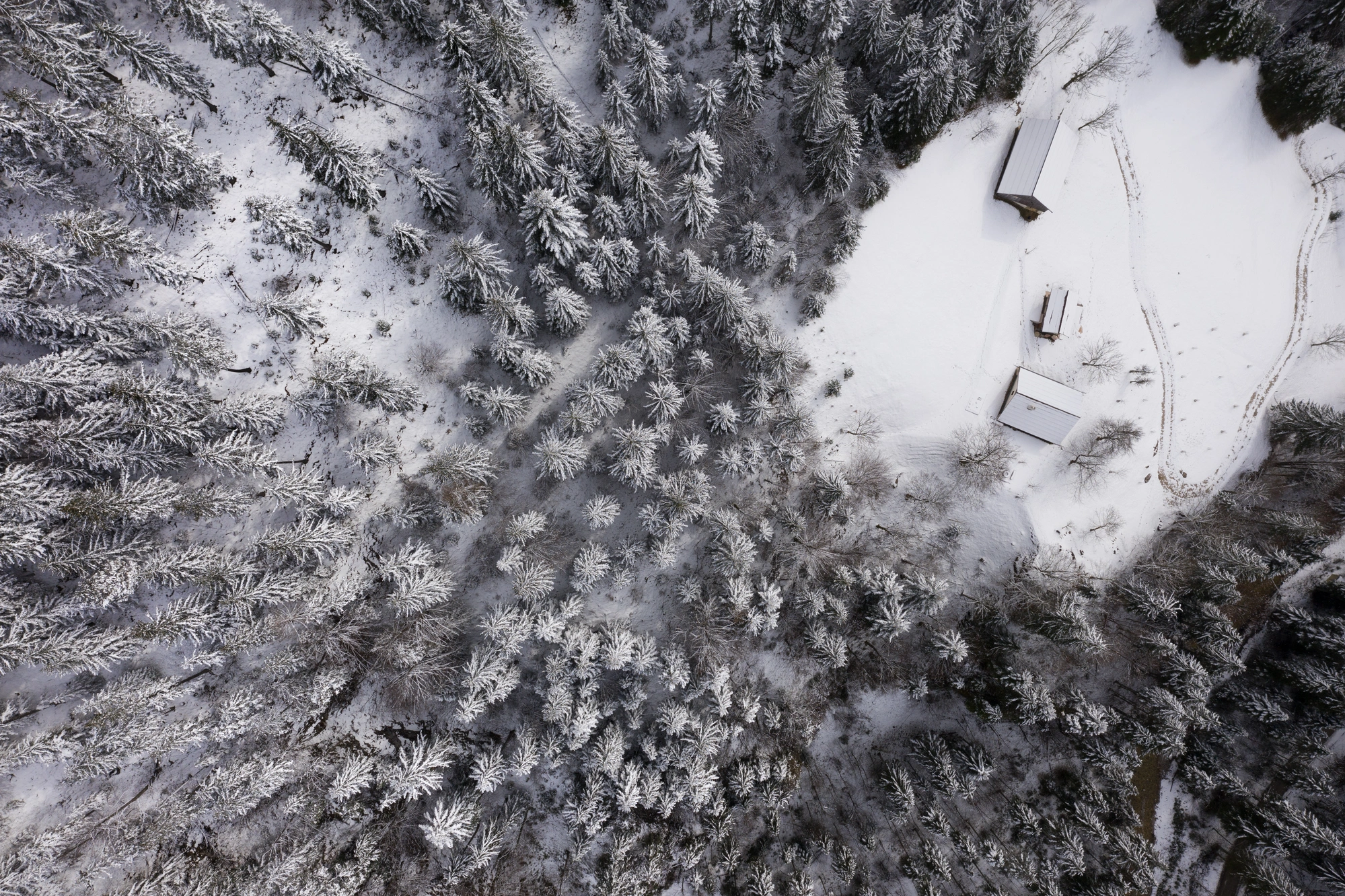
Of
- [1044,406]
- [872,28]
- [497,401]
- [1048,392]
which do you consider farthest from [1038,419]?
[497,401]

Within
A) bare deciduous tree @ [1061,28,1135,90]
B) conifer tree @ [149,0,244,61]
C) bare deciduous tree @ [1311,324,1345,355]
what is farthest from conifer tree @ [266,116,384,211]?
bare deciduous tree @ [1311,324,1345,355]

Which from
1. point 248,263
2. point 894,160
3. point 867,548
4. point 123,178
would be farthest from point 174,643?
point 894,160

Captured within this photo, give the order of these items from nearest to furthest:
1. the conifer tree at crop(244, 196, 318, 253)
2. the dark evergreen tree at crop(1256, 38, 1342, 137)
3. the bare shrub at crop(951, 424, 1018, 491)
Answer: the conifer tree at crop(244, 196, 318, 253), the dark evergreen tree at crop(1256, 38, 1342, 137), the bare shrub at crop(951, 424, 1018, 491)

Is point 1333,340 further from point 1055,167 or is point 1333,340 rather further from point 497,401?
point 497,401

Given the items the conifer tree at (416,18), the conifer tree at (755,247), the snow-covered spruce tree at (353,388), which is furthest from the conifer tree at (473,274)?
the conifer tree at (755,247)

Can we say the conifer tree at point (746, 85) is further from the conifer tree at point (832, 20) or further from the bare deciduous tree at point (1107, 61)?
the bare deciduous tree at point (1107, 61)

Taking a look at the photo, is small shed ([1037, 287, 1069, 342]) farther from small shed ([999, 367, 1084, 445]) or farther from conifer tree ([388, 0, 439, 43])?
conifer tree ([388, 0, 439, 43])
